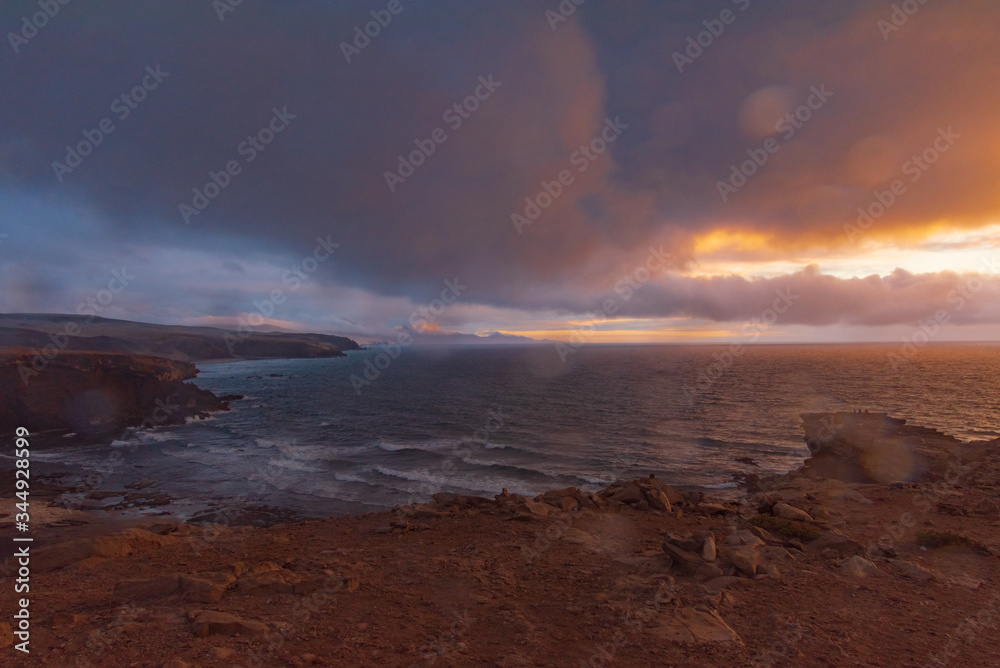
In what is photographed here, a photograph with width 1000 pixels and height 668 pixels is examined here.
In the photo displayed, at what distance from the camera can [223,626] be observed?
8.40 meters

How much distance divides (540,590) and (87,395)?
62061 millimetres

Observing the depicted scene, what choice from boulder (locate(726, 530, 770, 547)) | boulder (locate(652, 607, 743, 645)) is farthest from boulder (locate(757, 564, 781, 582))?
boulder (locate(652, 607, 743, 645))

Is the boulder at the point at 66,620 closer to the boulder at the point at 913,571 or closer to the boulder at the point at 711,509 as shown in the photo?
the boulder at the point at 913,571

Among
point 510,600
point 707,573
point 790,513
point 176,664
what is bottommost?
point 510,600

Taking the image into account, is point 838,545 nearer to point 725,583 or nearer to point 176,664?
point 725,583

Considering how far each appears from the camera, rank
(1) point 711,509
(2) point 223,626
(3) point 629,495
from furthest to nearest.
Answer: (3) point 629,495
(1) point 711,509
(2) point 223,626

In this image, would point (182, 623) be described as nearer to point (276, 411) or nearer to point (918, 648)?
point (918, 648)

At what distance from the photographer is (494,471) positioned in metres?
32.5

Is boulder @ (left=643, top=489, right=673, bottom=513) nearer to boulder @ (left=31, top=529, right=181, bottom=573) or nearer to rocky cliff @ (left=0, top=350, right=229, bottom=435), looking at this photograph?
boulder @ (left=31, top=529, right=181, bottom=573)

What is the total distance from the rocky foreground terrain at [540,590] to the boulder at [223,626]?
0.04 m

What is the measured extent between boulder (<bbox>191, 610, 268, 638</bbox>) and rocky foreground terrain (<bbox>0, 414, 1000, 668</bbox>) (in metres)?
0.04

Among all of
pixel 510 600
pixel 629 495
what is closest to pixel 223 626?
pixel 510 600

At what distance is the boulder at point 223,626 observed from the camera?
326 inches

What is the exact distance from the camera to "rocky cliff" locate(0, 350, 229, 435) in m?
45.8
